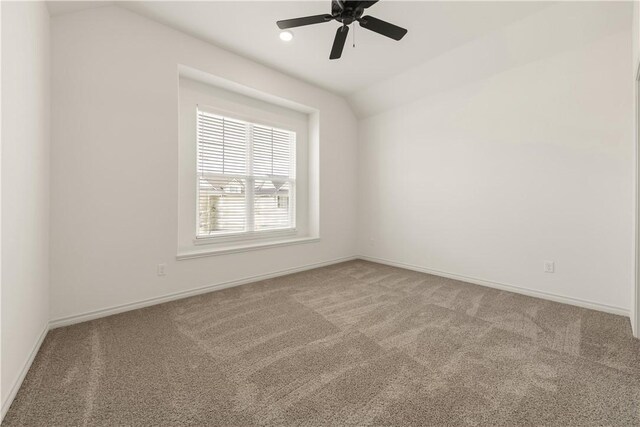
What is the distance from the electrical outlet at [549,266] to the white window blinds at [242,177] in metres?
3.39

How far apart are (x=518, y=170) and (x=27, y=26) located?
4586 mm

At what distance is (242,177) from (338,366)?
2902mm

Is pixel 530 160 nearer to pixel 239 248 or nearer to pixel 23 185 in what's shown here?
pixel 239 248

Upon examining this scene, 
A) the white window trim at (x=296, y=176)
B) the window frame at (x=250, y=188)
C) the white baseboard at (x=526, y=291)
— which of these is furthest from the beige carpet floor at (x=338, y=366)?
the window frame at (x=250, y=188)

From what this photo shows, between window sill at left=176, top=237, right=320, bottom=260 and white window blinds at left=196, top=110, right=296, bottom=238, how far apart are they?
23cm

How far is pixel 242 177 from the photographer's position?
3.91 m

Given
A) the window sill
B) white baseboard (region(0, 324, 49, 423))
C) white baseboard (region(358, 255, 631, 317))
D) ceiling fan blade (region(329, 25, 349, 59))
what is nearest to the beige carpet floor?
white baseboard (region(0, 324, 49, 423))

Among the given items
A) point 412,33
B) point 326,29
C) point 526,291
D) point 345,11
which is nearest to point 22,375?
point 345,11

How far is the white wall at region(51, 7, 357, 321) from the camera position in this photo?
7.77ft

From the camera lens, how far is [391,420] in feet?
4.41

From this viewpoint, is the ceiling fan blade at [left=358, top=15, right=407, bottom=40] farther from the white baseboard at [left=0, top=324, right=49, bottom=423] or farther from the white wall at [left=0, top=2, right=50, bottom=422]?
the white baseboard at [left=0, top=324, right=49, bottom=423]

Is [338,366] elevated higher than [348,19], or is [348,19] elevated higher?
[348,19]

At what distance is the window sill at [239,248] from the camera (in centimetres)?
315

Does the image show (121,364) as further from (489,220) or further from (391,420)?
(489,220)
